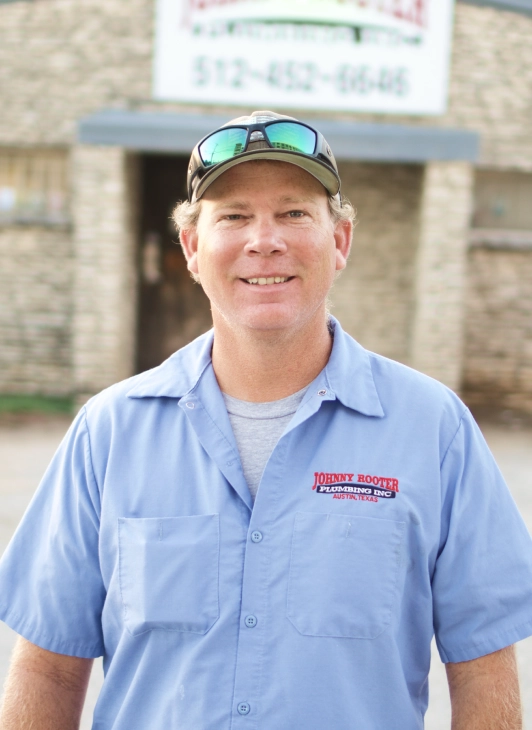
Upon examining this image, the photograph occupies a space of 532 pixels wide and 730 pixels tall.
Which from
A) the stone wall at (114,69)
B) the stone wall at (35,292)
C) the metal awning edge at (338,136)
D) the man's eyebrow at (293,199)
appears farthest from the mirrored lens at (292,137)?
the stone wall at (35,292)

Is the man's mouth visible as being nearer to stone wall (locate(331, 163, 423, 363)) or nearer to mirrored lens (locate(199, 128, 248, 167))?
mirrored lens (locate(199, 128, 248, 167))

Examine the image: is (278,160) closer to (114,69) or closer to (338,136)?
(338,136)

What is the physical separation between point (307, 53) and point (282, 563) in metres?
8.17

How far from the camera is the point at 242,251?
6.61 ft

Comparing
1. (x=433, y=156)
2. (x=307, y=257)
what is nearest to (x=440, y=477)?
(x=307, y=257)

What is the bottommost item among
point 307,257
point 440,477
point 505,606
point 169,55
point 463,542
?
point 505,606

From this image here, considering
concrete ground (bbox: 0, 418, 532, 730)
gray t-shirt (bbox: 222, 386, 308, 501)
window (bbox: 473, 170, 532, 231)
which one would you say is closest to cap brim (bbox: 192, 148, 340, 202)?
gray t-shirt (bbox: 222, 386, 308, 501)

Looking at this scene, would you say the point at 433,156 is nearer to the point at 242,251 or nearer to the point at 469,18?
the point at 469,18

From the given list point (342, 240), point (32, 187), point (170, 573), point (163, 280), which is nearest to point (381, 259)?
point (163, 280)

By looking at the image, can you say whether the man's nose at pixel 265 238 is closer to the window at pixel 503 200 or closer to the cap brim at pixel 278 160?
the cap brim at pixel 278 160

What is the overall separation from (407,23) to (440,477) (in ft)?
27.1

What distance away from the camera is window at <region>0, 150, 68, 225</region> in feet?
34.3

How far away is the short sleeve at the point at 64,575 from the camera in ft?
6.37

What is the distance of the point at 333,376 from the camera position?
2.04 meters
